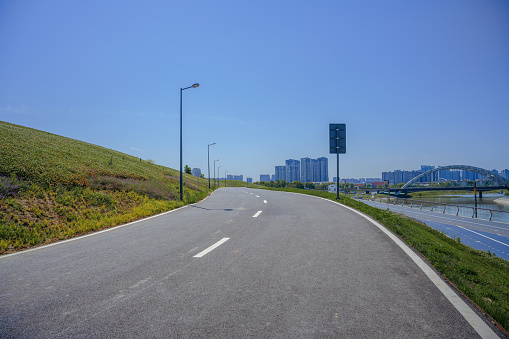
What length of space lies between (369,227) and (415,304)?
5.84 m

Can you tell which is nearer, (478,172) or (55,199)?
(55,199)

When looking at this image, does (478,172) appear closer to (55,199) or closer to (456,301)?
(456,301)

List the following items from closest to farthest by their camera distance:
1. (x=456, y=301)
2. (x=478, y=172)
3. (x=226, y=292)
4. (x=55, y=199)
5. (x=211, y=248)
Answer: (x=456, y=301)
(x=226, y=292)
(x=211, y=248)
(x=55, y=199)
(x=478, y=172)

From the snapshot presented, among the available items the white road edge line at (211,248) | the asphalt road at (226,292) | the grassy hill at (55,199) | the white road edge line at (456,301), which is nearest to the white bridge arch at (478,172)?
the grassy hill at (55,199)

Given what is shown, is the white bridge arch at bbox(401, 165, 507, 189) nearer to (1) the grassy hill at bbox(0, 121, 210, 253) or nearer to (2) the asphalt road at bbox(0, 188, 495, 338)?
(1) the grassy hill at bbox(0, 121, 210, 253)

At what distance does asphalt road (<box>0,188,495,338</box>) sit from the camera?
272cm

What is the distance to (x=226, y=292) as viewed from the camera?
360cm

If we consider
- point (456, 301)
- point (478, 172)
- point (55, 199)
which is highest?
point (478, 172)

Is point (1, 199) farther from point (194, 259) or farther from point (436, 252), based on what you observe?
point (436, 252)

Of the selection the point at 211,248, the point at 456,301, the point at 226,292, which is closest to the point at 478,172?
the point at 456,301

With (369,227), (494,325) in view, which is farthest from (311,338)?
(369,227)

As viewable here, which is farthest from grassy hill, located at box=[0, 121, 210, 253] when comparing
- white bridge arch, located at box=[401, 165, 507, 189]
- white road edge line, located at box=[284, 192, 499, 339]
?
white bridge arch, located at box=[401, 165, 507, 189]

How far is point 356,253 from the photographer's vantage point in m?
5.66

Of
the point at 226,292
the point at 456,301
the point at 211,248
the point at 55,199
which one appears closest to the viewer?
the point at 456,301
